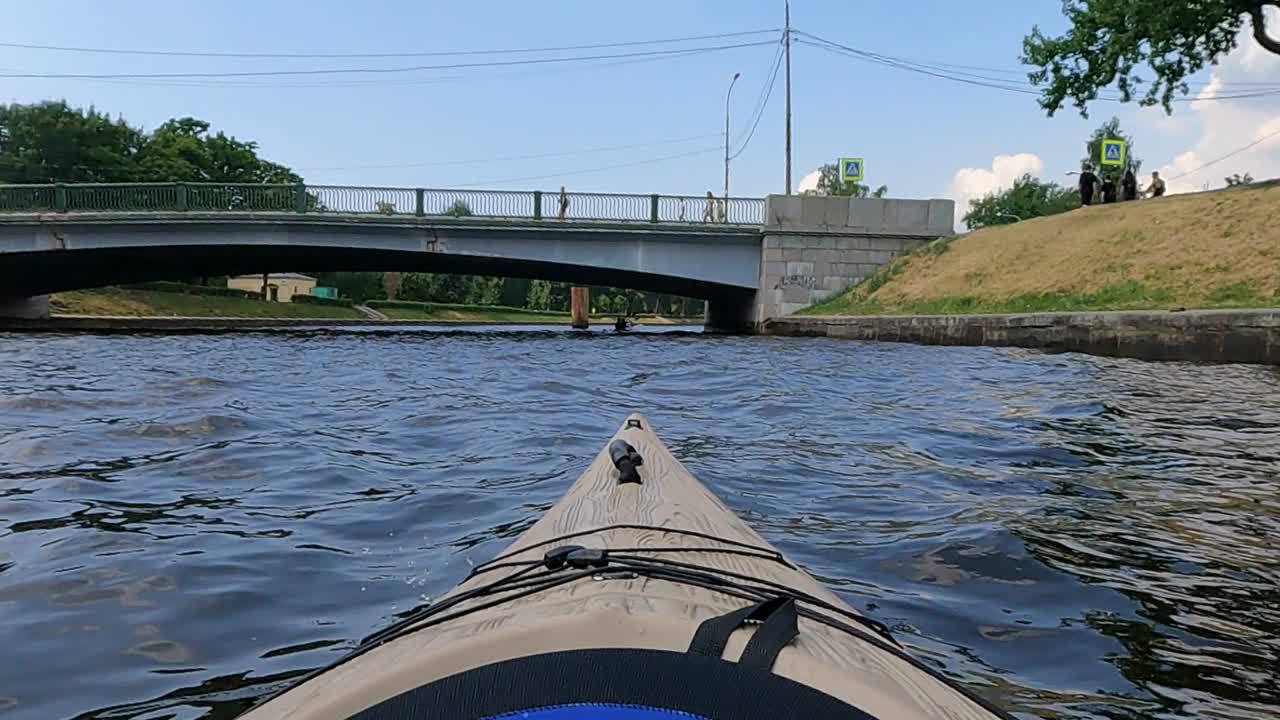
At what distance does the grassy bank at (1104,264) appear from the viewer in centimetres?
1547

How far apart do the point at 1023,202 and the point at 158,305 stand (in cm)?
6258

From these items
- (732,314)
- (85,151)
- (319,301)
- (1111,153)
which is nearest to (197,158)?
(85,151)

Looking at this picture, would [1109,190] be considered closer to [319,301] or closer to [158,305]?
[158,305]

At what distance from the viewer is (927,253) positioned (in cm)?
2625

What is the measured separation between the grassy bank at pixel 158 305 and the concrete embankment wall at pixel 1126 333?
32.4 m

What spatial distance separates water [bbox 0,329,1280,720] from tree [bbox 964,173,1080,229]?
67.3m

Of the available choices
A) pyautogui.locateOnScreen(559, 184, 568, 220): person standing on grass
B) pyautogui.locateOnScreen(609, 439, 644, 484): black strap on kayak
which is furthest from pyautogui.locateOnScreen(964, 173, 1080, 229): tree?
pyautogui.locateOnScreen(609, 439, 644, 484): black strap on kayak

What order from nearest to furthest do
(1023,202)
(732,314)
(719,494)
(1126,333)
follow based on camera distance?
1. (719,494)
2. (1126,333)
3. (732,314)
4. (1023,202)

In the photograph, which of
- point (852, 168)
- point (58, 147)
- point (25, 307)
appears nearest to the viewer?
Answer: point (852, 168)

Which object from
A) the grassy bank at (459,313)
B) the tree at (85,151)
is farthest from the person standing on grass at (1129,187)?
the tree at (85,151)

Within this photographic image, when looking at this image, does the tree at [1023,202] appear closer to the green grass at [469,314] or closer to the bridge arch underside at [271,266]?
the green grass at [469,314]

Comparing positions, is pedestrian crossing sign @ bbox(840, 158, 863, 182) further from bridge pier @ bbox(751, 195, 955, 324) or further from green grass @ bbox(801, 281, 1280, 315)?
green grass @ bbox(801, 281, 1280, 315)

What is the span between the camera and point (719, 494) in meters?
5.04

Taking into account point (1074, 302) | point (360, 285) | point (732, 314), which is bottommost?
point (732, 314)
